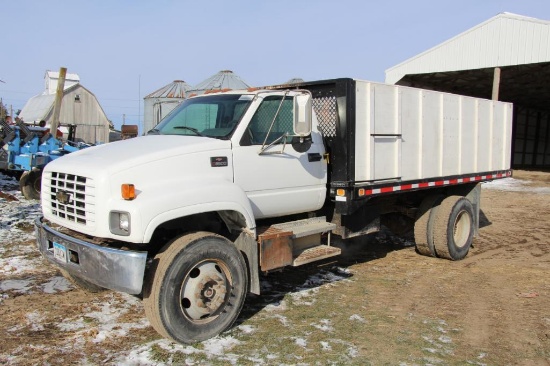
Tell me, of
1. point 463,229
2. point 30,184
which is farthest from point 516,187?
point 30,184

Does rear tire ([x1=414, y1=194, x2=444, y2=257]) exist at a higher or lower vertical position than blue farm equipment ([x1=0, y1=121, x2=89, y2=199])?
lower

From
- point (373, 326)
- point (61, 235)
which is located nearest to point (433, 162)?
point (373, 326)

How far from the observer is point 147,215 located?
3871 millimetres

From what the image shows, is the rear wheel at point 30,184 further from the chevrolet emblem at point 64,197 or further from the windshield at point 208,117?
the chevrolet emblem at point 64,197

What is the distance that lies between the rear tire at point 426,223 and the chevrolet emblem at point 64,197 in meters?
5.36

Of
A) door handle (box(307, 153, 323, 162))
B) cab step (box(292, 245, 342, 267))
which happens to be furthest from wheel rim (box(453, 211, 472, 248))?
door handle (box(307, 153, 323, 162))

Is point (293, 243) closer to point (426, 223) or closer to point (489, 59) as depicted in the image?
point (426, 223)

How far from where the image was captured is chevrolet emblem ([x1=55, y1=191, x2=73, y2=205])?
170 inches

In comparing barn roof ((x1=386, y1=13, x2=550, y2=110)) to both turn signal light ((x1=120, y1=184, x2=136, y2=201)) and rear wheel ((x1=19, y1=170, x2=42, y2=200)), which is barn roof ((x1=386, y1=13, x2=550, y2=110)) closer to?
rear wheel ((x1=19, y1=170, x2=42, y2=200))

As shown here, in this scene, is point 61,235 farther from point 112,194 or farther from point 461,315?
point 461,315

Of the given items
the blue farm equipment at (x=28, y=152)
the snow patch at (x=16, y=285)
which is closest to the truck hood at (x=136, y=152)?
the snow patch at (x=16, y=285)

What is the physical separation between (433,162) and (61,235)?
16.6ft

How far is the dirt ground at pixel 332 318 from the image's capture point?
4066mm

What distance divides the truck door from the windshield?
0.19m
